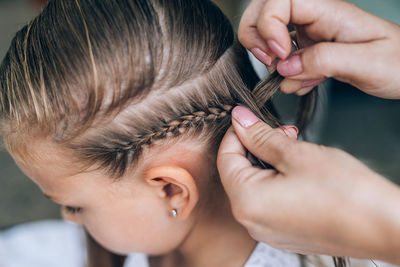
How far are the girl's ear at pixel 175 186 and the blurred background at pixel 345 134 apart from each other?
105cm

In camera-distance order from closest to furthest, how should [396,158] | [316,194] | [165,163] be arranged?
[316,194] → [165,163] → [396,158]

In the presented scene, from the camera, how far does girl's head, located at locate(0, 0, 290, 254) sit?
2.11 feet

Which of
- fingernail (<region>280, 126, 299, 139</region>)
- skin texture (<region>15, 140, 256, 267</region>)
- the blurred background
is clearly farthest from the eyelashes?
the blurred background

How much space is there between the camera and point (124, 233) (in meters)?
0.89

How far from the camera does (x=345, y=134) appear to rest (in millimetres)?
2287

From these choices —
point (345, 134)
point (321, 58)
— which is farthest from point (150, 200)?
point (345, 134)

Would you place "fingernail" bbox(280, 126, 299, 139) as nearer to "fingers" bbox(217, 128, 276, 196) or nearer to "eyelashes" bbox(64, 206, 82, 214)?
"fingers" bbox(217, 128, 276, 196)

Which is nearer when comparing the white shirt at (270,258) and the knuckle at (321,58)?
the knuckle at (321,58)

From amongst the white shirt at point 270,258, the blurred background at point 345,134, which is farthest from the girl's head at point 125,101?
the blurred background at point 345,134

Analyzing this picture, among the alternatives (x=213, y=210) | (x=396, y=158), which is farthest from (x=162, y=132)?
(x=396, y=158)

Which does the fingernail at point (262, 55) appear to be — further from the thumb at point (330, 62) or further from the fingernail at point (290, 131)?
the fingernail at point (290, 131)

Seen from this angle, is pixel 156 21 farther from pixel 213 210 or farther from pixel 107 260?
pixel 107 260

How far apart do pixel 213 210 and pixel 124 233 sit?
22 centimetres

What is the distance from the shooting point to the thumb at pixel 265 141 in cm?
59
